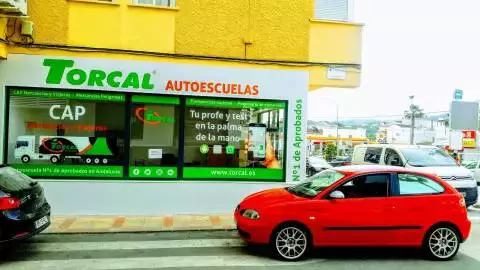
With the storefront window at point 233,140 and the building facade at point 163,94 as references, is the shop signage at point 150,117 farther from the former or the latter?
the storefront window at point 233,140

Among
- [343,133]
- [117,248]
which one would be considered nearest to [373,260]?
[117,248]

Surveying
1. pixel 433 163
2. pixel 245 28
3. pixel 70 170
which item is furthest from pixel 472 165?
pixel 70 170

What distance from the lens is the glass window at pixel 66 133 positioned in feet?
36.1

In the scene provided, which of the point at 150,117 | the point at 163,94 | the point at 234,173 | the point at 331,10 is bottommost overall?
the point at 234,173

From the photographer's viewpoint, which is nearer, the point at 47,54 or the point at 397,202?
the point at 397,202

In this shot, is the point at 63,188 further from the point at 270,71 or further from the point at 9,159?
the point at 270,71

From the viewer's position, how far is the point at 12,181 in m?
7.35

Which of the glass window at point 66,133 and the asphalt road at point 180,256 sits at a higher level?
the glass window at point 66,133

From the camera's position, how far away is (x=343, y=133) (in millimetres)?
90500

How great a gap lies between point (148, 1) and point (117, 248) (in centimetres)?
623

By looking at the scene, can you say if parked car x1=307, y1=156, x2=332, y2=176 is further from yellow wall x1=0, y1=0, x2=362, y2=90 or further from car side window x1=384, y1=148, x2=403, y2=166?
yellow wall x1=0, y1=0, x2=362, y2=90

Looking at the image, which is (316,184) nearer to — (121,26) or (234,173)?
(234,173)

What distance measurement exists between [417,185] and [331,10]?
243 inches

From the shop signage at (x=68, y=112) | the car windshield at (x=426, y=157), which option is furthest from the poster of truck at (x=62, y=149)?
the car windshield at (x=426, y=157)
